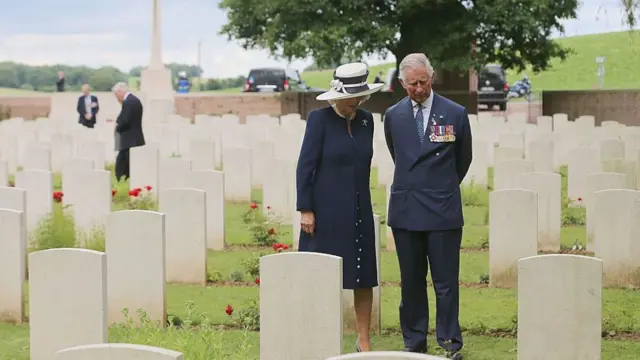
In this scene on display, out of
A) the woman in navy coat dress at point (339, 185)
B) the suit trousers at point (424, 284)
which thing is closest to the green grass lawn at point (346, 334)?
the suit trousers at point (424, 284)

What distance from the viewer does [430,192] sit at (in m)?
7.27

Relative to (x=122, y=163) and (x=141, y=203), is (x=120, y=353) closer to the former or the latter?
(x=141, y=203)

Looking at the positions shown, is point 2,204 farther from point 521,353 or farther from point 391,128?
point 521,353

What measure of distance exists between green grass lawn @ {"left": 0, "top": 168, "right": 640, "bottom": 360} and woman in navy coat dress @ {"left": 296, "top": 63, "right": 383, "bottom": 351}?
762mm

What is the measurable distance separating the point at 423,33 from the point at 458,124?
25604 millimetres

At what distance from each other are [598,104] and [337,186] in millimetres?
24627

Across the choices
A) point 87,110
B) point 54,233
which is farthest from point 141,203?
point 87,110

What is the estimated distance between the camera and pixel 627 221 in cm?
997

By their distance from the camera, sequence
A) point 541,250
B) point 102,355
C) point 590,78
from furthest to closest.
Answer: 1. point 590,78
2. point 541,250
3. point 102,355

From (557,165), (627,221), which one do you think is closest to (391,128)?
(627,221)

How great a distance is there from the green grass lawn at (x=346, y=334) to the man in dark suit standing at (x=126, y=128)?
12.6ft

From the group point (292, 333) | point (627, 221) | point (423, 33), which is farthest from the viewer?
point (423, 33)

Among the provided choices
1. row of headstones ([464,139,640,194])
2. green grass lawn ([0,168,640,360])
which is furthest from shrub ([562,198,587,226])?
green grass lawn ([0,168,640,360])

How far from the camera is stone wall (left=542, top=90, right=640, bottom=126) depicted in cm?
3005
